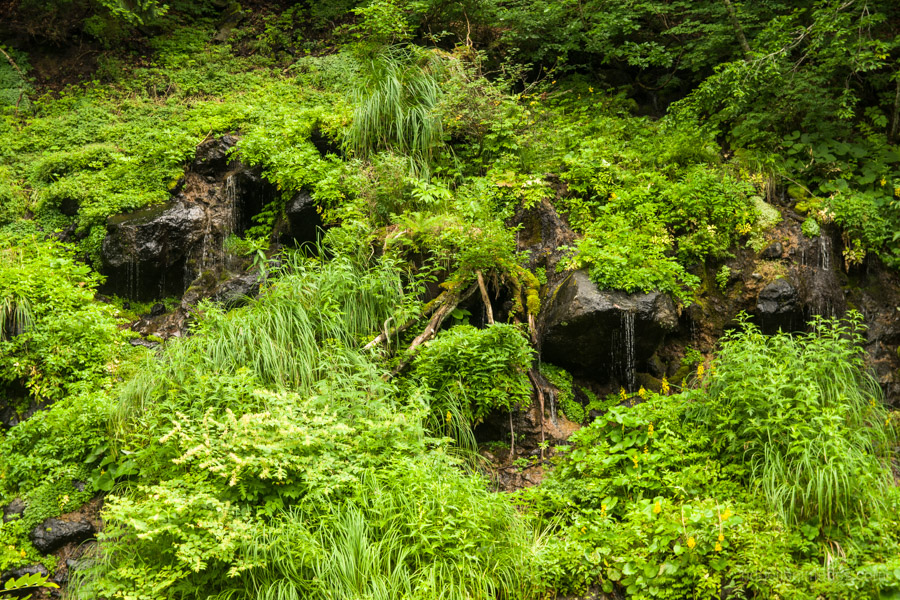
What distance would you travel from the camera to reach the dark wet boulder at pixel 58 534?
17.6ft

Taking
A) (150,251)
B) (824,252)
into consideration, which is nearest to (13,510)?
(150,251)

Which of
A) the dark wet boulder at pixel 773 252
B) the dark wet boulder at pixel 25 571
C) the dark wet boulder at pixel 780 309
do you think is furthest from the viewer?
the dark wet boulder at pixel 773 252

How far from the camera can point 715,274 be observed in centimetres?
785

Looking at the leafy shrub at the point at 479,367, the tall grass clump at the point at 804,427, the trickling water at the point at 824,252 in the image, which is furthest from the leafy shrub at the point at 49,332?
the trickling water at the point at 824,252

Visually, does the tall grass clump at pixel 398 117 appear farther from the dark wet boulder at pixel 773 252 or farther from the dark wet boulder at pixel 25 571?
the dark wet boulder at pixel 25 571

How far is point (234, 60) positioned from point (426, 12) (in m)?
4.16

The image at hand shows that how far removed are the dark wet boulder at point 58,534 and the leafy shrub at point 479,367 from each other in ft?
10.6

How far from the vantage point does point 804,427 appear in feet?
16.3

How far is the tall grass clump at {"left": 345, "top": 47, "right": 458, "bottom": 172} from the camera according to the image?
28.1 feet

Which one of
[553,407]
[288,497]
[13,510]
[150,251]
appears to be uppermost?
[150,251]

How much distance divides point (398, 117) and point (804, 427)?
20.0 feet

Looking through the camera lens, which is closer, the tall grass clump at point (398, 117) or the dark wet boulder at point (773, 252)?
the dark wet boulder at point (773, 252)

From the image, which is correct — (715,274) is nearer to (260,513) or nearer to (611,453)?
(611,453)

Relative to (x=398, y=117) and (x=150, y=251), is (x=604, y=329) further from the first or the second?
(x=150, y=251)
